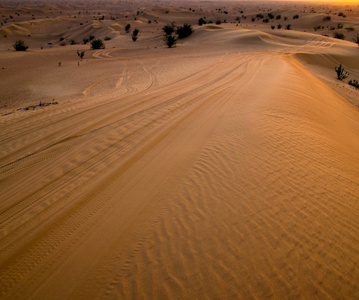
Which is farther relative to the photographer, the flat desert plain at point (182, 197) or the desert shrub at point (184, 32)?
the desert shrub at point (184, 32)

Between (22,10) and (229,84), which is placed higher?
(22,10)

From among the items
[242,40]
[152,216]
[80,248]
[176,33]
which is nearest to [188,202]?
[152,216]

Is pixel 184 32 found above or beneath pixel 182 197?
above

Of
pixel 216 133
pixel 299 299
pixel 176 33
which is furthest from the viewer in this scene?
pixel 176 33

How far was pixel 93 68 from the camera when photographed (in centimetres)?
1304

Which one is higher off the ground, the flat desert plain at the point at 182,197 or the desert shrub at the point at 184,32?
the desert shrub at the point at 184,32

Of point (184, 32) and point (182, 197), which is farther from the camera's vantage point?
point (184, 32)

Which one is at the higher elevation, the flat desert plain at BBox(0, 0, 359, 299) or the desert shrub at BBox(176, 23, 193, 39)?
the desert shrub at BBox(176, 23, 193, 39)

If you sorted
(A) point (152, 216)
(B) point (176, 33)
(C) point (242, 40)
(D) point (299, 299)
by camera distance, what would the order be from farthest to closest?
(B) point (176, 33) → (C) point (242, 40) → (A) point (152, 216) → (D) point (299, 299)

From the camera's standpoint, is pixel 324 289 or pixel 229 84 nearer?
pixel 324 289

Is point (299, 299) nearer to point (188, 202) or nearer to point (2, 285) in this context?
point (188, 202)

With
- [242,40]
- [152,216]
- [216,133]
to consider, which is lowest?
[152,216]

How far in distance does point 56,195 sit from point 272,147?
148 inches

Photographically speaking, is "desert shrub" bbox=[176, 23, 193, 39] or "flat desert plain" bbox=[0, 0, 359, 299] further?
"desert shrub" bbox=[176, 23, 193, 39]
